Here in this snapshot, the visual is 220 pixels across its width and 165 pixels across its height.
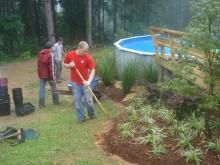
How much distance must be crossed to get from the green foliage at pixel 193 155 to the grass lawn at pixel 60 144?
1.07 meters

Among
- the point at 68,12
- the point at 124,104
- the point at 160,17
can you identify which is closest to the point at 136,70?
the point at 124,104

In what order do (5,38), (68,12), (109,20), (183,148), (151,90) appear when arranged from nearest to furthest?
(183,148) → (151,90) → (5,38) → (68,12) → (109,20)

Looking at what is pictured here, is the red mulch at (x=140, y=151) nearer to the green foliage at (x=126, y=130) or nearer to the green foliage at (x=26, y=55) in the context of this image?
the green foliage at (x=126, y=130)

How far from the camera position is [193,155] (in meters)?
6.54

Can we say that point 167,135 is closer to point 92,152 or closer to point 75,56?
point 92,152

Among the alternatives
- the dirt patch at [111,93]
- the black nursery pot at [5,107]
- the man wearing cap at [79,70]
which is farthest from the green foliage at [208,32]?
the black nursery pot at [5,107]

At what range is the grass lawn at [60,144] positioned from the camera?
22.5 ft

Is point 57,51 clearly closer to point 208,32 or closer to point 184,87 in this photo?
point 184,87

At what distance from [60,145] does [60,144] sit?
0.06 metres

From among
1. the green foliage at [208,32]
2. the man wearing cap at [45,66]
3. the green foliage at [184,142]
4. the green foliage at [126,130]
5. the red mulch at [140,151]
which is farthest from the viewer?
the man wearing cap at [45,66]

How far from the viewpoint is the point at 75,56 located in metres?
8.71

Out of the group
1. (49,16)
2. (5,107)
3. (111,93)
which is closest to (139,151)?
(5,107)

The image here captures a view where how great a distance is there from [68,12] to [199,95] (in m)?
17.9

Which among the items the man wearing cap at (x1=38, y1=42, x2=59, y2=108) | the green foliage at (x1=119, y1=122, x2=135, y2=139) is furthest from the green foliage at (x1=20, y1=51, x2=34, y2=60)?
the green foliage at (x1=119, y1=122, x2=135, y2=139)
